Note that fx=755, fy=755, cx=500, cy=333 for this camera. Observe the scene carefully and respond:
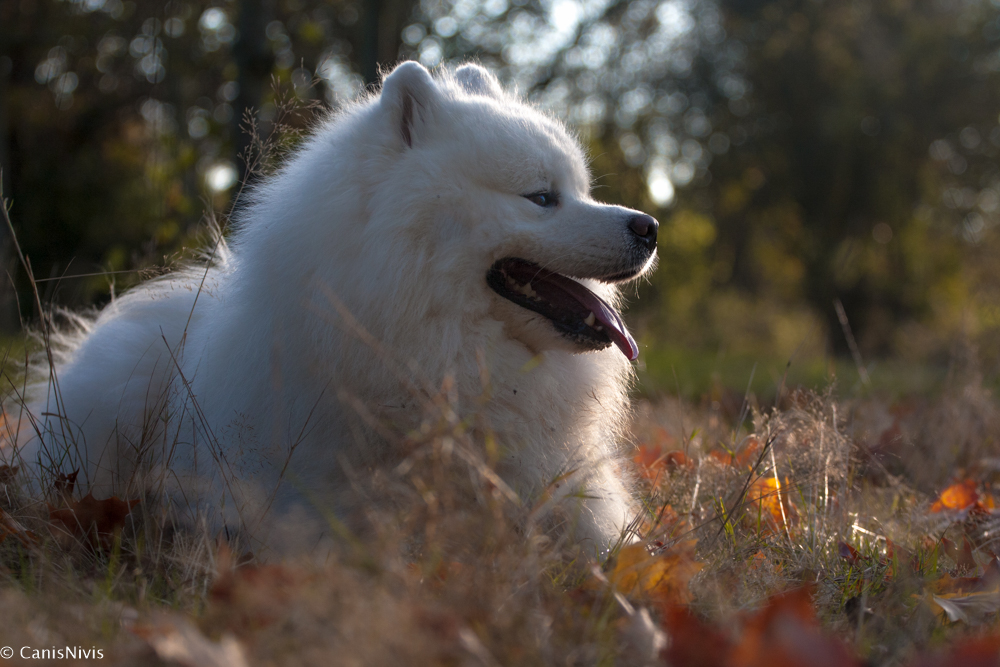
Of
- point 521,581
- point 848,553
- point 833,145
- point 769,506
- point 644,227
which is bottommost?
point 833,145

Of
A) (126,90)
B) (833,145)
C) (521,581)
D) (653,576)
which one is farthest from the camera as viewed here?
(833,145)

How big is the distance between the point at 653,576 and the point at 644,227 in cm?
122

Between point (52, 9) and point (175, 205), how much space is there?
926 cm

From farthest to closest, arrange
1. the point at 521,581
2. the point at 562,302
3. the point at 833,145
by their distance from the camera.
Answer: the point at 833,145 → the point at 562,302 → the point at 521,581

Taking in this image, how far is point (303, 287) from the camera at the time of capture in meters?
2.30

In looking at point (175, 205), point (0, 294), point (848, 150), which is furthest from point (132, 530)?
point (848, 150)

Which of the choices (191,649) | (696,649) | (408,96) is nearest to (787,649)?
(696,649)

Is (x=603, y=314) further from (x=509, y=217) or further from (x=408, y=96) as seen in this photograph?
(x=408, y=96)

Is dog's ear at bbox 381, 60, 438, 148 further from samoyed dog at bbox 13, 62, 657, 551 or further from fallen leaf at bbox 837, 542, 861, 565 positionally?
fallen leaf at bbox 837, 542, 861, 565

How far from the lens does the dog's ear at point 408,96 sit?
240 cm

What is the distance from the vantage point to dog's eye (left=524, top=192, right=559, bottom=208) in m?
2.50

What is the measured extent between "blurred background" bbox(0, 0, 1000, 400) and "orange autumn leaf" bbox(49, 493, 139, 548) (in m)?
8.01

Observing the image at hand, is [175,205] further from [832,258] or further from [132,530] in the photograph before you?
[832,258]

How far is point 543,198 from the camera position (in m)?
2.54
